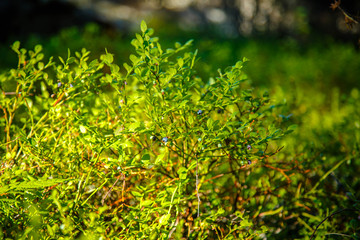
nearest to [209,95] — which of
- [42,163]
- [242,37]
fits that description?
[42,163]

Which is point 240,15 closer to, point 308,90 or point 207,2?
point 207,2

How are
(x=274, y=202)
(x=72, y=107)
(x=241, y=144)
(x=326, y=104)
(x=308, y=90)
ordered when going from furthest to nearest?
(x=308, y=90)
(x=326, y=104)
(x=274, y=202)
(x=72, y=107)
(x=241, y=144)

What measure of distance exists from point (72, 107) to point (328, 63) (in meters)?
4.73

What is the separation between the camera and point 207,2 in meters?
13.6

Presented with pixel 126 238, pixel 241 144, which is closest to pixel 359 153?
pixel 241 144

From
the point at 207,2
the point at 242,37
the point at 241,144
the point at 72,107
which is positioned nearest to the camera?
the point at 241,144

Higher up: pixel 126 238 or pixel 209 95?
pixel 209 95

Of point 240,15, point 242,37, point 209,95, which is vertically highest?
point 209,95

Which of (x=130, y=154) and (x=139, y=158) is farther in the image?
(x=139, y=158)

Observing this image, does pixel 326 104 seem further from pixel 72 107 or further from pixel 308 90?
pixel 72 107

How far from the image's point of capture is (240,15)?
10.9 metres

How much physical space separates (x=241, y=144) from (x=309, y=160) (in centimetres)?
72

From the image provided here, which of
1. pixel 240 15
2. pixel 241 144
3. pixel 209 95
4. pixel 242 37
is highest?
pixel 209 95

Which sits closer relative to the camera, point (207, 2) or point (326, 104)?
point (326, 104)
